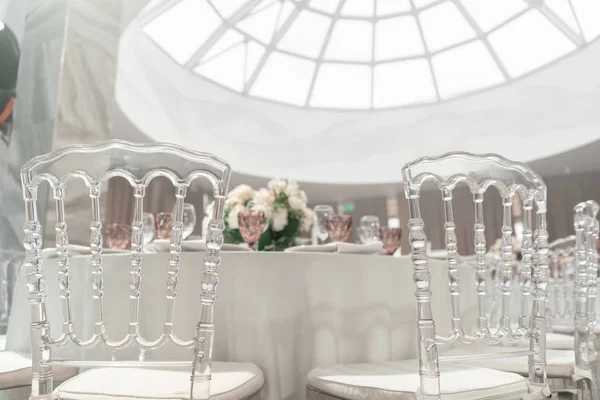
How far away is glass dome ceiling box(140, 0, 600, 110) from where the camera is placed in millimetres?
8969

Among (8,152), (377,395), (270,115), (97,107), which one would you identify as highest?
(270,115)

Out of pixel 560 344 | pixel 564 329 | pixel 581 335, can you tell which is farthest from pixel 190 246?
pixel 564 329

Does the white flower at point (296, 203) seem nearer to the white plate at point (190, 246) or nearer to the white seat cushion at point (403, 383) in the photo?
the white plate at point (190, 246)

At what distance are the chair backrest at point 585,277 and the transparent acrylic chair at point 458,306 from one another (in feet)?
1.59

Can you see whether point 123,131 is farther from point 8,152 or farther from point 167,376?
point 167,376

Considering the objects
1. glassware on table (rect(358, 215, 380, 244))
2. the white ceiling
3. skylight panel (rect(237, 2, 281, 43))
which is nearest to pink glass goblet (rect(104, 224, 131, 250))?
glassware on table (rect(358, 215, 380, 244))

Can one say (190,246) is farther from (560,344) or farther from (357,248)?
(560,344)

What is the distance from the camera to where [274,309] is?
73.9 inches

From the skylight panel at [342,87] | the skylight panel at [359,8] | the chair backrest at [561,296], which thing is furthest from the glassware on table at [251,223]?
the skylight panel at [342,87]

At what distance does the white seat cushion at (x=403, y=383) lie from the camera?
4.70 feet

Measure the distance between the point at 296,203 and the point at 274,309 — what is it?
104 centimetres

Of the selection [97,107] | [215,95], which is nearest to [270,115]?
[215,95]

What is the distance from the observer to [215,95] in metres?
10.2

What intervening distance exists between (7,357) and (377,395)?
1474 mm
